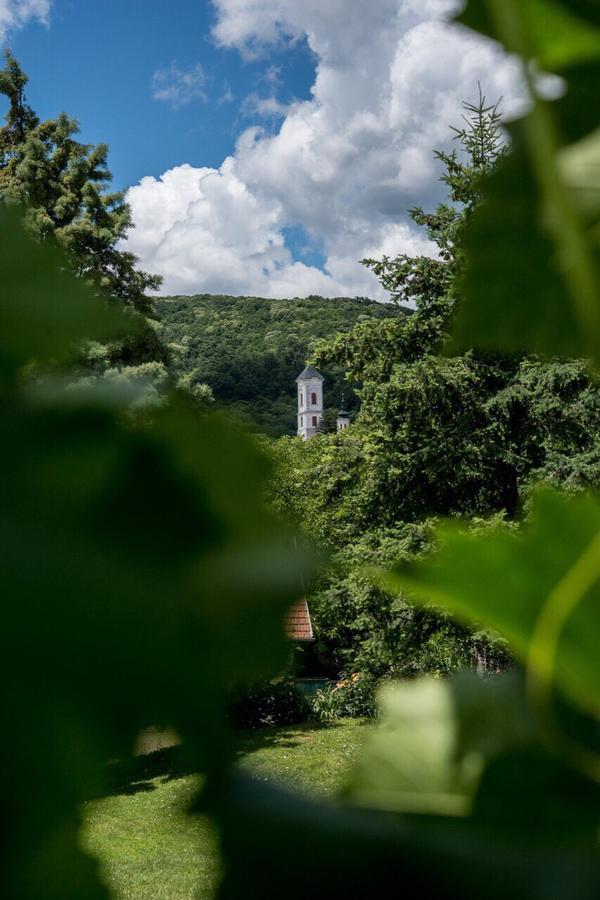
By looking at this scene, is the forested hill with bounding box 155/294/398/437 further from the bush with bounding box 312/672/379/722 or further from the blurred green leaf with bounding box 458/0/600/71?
the bush with bounding box 312/672/379/722

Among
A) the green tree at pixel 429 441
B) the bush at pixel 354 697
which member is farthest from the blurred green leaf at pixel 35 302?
the bush at pixel 354 697

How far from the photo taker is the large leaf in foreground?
101mm

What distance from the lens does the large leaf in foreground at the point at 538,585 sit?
0.10 metres

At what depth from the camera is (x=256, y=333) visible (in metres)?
0.98

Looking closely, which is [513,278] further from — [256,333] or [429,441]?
[429,441]

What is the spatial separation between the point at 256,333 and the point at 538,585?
0.89 m

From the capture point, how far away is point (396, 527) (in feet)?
22.9

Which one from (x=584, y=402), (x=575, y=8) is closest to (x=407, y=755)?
(x=575, y=8)

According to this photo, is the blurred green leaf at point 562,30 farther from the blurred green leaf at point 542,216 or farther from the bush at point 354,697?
the bush at point 354,697

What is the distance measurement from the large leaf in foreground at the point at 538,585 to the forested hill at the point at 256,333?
33mm

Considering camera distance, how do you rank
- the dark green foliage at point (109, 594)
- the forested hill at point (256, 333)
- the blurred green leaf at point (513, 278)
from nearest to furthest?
the dark green foliage at point (109, 594) < the blurred green leaf at point (513, 278) < the forested hill at point (256, 333)

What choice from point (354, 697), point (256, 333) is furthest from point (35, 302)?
point (354, 697)

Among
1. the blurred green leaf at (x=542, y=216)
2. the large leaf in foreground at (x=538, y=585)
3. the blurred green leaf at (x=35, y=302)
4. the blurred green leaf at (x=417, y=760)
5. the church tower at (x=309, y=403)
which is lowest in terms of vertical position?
the blurred green leaf at (x=417, y=760)

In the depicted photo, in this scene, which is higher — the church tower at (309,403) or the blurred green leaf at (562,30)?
the church tower at (309,403)
